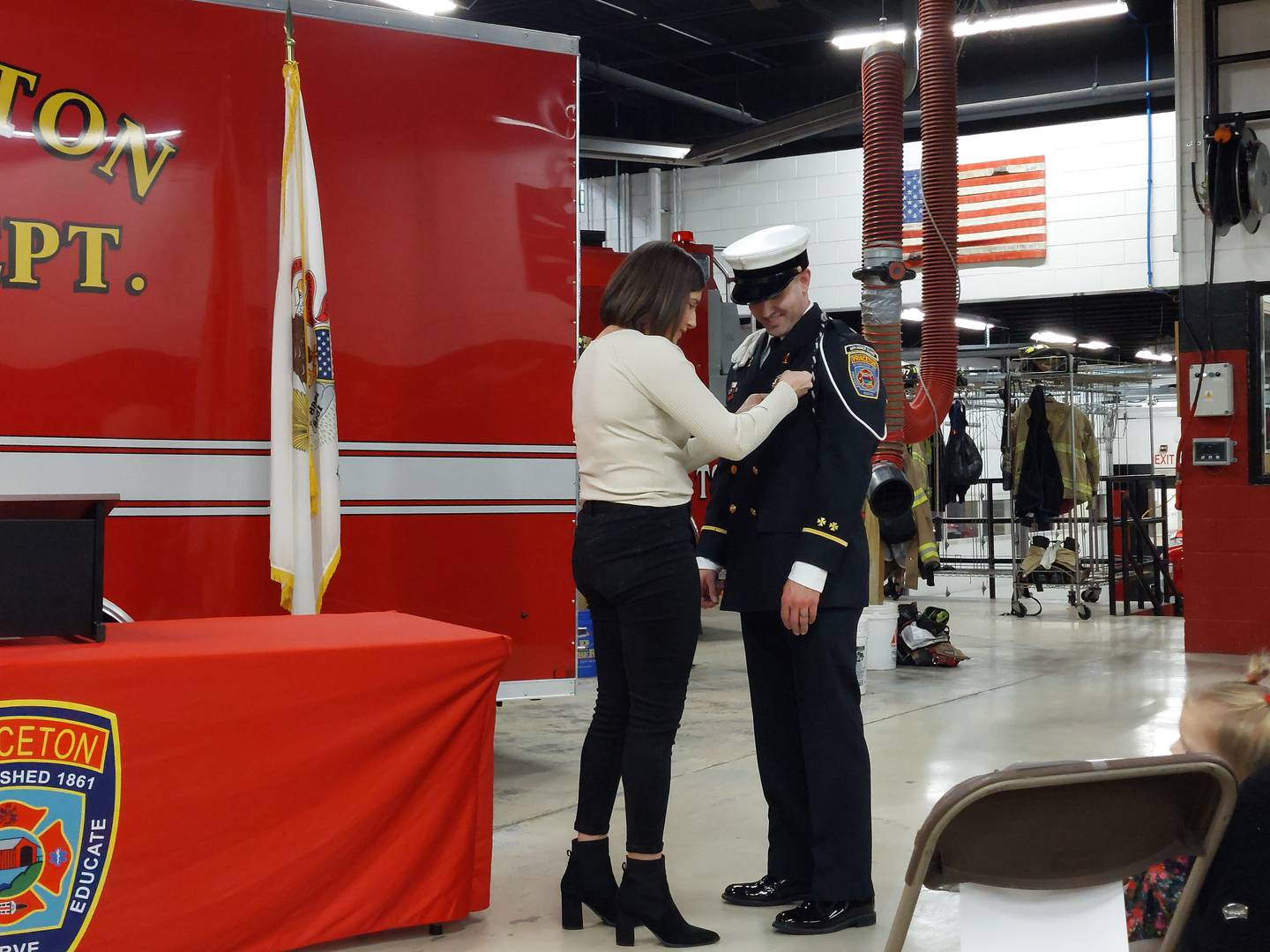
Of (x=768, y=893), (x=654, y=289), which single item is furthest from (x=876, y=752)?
(x=654, y=289)

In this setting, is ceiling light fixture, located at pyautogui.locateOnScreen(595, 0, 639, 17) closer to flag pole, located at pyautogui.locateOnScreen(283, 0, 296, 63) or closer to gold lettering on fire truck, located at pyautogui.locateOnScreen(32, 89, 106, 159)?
flag pole, located at pyautogui.locateOnScreen(283, 0, 296, 63)

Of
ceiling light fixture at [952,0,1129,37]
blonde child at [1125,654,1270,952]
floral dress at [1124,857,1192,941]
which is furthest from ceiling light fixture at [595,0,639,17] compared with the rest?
floral dress at [1124,857,1192,941]

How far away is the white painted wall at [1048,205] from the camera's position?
12.0 m

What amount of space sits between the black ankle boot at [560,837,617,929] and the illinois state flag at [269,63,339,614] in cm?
125

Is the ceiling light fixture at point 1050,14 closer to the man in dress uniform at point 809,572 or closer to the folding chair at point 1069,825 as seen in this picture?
the man in dress uniform at point 809,572

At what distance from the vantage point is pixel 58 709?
2.28 metres

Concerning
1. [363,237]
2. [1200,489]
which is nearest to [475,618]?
[363,237]

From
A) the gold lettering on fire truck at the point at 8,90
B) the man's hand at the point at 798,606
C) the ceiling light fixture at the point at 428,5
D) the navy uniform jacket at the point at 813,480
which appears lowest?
the man's hand at the point at 798,606

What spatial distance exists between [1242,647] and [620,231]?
30.5 ft

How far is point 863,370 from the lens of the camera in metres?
2.84

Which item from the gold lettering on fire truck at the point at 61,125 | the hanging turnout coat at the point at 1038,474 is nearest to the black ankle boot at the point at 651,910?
the gold lettering on fire truck at the point at 61,125

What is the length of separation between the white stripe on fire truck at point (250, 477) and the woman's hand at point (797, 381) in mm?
1509

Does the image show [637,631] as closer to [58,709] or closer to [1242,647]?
[58,709]

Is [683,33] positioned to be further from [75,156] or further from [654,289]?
[654,289]
